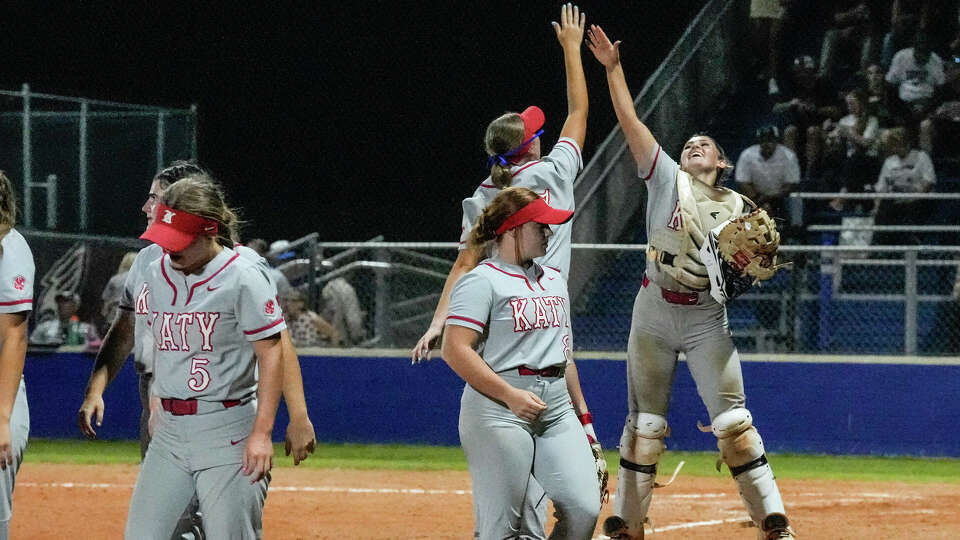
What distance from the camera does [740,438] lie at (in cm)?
642

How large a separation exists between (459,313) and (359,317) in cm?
794

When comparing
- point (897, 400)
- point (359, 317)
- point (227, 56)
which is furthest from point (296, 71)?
point (897, 400)

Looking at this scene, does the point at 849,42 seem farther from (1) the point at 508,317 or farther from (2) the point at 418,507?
(1) the point at 508,317

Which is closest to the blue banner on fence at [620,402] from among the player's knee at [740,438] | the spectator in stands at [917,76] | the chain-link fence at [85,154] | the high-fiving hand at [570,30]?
the chain-link fence at [85,154]

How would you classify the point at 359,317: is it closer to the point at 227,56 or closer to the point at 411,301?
the point at 411,301

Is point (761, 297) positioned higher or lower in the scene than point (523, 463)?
higher

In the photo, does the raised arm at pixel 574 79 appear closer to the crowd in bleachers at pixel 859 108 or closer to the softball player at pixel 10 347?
the softball player at pixel 10 347

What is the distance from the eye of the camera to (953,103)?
1600 cm

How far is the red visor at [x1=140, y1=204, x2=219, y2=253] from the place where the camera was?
446 centimetres

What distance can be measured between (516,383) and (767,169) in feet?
33.6

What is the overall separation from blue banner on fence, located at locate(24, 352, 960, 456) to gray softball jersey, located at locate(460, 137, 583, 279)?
614cm

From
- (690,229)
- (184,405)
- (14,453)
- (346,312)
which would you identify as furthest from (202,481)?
(346,312)

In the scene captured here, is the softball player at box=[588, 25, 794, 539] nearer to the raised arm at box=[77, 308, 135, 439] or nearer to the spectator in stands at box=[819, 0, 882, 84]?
the raised arm at box=[77, 308, 135, 439]

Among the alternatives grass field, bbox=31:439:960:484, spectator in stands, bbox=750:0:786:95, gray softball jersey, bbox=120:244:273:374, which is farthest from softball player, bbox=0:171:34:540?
spectator in stands, bbox=750:0:786:95
